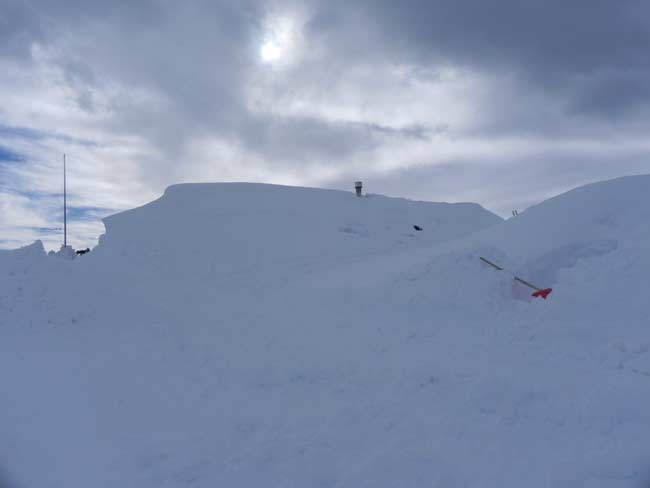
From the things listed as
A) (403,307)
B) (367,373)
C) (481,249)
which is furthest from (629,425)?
(481,249)

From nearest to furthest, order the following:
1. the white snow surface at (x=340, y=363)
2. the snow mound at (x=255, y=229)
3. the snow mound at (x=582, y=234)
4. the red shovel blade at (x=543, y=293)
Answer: the white snow surface at (x=340, y=363), the red shovel blade at (x=543, y=293), the snow mound at (x=582, y=234), the snow mound at (x=255, y=229)

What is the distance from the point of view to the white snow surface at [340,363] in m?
6.20

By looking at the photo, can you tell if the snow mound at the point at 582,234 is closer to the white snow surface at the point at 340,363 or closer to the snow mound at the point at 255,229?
the white snow surface at the point at 340,363

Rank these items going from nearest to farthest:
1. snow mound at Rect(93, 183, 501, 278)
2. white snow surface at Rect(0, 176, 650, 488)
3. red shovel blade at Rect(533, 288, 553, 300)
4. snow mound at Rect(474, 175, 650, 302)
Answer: white snow surface at Rect(0, 176, 650, 488) < red shovel blade at Rect(533, 288, 553, 300) < snow mound at Rect(474, 175, 650, 302) < snow mound at Rect(93, 183, 501, 278)

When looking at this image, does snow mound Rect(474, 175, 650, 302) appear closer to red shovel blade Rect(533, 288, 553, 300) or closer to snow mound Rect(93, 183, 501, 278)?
red shovel blade Rect(533, 288, 553, 300)

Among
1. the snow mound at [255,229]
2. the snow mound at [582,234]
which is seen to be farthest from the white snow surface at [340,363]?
the snow mound at [255,229]

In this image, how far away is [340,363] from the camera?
845cm

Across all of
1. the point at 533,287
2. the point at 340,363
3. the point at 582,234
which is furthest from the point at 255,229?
the point at 582,234

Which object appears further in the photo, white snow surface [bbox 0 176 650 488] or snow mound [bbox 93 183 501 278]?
snow mound [bbox 93 183 501 278]

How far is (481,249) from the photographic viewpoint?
11.2m

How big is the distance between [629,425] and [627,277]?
4.31 metres

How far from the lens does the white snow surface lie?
6.20 meters

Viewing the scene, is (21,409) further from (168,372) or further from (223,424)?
(223,424)

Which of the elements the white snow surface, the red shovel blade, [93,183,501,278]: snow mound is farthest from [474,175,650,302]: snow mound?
[93,183,501,278]: snow mound
